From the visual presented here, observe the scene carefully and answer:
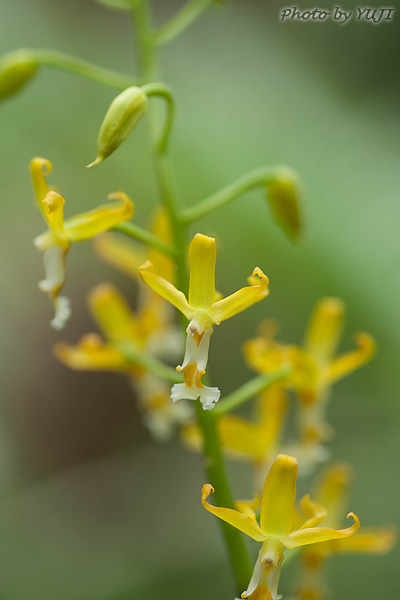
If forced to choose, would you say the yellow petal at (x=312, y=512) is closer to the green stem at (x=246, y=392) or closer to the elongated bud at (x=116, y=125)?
the green stem at (x=246, y=392)

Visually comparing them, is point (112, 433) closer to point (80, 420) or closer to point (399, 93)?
point (80, 420)

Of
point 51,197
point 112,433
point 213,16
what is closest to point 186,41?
point 213,16

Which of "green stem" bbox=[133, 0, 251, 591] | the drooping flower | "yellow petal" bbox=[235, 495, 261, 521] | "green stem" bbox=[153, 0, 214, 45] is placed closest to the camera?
"yellow petal" bbox=[235, 495, 261, 521]

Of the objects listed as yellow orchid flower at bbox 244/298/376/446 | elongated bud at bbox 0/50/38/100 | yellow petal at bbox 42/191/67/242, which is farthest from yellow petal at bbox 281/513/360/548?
elongated bud at bbox 0/50/38/100

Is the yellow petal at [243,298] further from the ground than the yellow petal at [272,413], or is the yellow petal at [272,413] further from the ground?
the yellow petal at [243,298]

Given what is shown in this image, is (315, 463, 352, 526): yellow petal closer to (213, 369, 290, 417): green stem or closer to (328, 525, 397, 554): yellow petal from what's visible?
(328, 525, 397, 554): yellow petal

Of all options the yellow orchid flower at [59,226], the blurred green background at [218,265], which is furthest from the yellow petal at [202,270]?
the blurred green background at [218,265]
